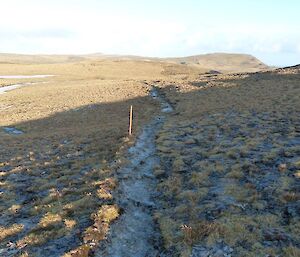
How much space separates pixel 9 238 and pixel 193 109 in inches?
1215

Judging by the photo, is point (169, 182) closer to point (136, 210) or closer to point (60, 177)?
point (136, 210)

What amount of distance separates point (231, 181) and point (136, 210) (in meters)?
5.57

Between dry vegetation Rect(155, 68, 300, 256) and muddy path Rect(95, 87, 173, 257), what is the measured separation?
54 centimetres

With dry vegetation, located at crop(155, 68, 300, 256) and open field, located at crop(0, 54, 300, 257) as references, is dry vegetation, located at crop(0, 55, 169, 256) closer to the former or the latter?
open field, located at crop(0, 54, 300, 257)

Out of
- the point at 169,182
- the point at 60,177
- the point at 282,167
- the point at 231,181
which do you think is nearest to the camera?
the point at 231,181

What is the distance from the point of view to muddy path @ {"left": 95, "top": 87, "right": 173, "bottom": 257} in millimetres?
13125

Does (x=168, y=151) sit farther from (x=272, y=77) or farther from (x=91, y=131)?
(x=272, y=77)

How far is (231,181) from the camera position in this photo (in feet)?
62.2

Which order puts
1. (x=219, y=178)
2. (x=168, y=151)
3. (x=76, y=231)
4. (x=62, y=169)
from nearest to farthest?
1. (x=76, y=231)
2. (x=219, y=178)
3. (x=62, y=169)
4. (x=168, y=151)

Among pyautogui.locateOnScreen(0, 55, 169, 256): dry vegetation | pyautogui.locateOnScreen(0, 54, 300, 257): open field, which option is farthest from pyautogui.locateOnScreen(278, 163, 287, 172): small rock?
pyautogui.locateOnScreen(0, 55, 169, 256): dry vegetation

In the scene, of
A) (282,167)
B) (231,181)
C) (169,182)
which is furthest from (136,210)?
(282,167)

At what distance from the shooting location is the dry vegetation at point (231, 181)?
13.1m

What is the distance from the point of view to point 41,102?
6619 centimetres

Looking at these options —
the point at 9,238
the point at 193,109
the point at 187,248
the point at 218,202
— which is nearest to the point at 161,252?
the point at 187,248
